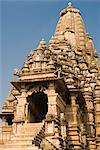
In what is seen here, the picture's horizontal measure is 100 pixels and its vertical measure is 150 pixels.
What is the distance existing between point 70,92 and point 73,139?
11.9ft

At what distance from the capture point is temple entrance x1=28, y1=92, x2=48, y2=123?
1122 inches

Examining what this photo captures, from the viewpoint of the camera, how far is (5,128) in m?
32.8

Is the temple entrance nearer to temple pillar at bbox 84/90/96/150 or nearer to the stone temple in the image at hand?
the stone temple

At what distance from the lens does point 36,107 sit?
30.5 m

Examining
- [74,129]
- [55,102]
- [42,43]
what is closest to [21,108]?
[55,102]

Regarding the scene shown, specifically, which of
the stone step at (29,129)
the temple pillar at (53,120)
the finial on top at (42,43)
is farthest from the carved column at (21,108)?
the finial on top at (42,43)

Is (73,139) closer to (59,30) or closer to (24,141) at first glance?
(24,141)

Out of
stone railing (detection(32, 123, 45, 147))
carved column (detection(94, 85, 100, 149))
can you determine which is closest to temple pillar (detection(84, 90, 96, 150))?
carved column (detection(94, 85, 100, 149))

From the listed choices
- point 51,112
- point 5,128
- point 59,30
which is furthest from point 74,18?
point 51,112

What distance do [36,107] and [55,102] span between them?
473cm

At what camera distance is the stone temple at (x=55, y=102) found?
81.2ft

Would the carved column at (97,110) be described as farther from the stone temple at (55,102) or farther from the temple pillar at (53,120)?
the temple pillar at (53,120)

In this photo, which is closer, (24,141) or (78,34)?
(24,141)

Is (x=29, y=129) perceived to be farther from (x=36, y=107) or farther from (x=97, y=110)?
(x=97, y=110)
